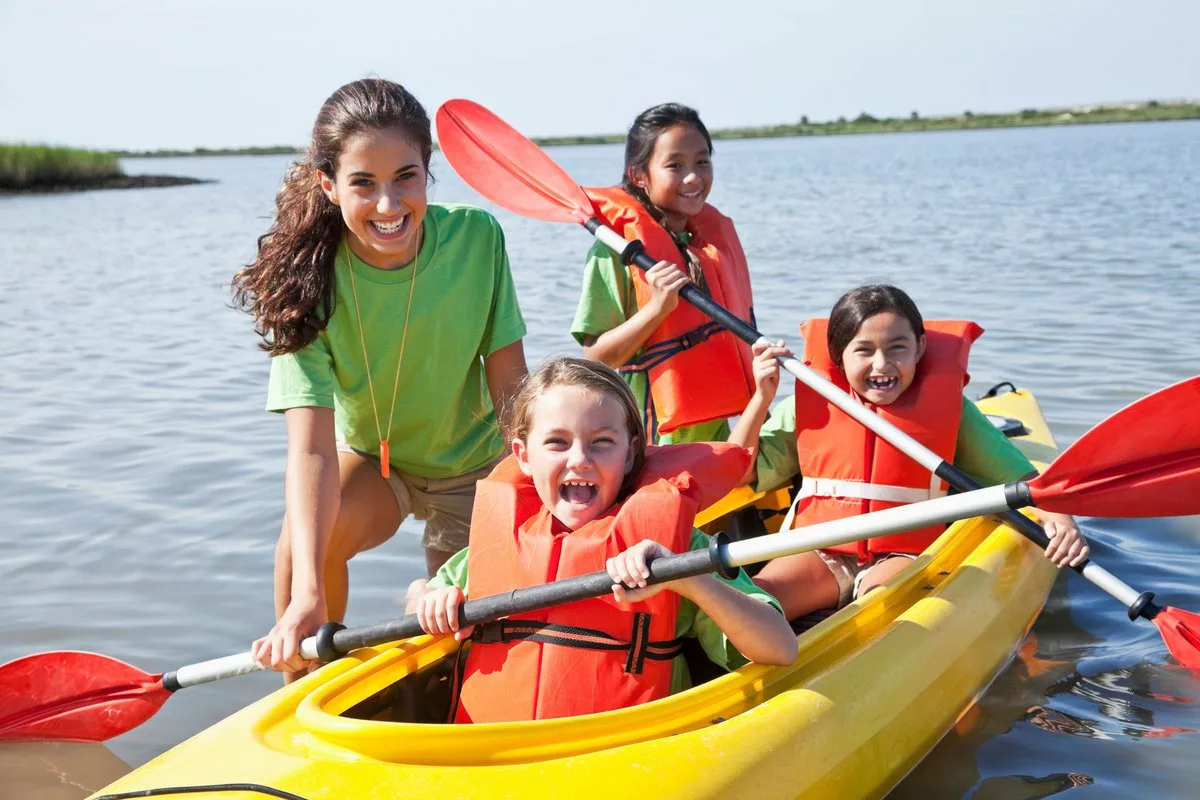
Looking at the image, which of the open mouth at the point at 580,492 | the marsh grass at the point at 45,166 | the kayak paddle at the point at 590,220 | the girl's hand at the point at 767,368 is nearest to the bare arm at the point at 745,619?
the open mouth at the point at 580,492

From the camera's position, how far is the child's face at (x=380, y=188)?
2.75 metres

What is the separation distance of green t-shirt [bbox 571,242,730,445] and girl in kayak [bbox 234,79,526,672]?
682 mm

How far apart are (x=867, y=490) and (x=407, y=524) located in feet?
7.25

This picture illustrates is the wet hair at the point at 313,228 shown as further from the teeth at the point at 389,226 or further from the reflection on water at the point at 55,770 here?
the reflection on water at the point at 55,770

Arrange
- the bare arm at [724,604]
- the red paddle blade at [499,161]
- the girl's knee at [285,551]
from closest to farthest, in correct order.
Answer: the bare arm at [724,604], the girl's knee at [285,551], the red paddle blade at [499,161]

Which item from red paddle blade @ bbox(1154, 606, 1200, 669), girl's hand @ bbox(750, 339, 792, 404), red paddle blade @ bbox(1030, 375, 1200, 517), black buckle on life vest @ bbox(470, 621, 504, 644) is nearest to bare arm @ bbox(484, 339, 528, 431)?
girl's hand @ bbox(750, 339, 792, 404)

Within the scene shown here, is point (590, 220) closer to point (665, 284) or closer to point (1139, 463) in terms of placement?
point (665, 284)

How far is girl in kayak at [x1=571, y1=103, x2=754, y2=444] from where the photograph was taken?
3.79m

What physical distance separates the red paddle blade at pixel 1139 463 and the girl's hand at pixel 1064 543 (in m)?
0.92

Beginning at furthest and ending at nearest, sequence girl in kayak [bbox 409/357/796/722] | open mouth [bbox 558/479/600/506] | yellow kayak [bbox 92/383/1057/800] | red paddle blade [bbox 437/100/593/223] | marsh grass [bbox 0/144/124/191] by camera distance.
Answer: marsh grass [bbox 0/144/124/191], red paddle blade [bbox 437/100/593/223], open mouth [bbox 558/479/600/506], girl in kayak [bbox 409/357/796/722], yellow kayak [bbox 92/383/1057/800]

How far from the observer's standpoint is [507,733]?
2.14m

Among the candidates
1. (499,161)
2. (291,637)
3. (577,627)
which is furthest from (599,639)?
(499,161)

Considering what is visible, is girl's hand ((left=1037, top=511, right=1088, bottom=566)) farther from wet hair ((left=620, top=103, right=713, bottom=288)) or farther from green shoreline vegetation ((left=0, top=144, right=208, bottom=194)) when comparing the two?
green shoreline vegetation ((left=0, top=144, right=208, bottom=194))

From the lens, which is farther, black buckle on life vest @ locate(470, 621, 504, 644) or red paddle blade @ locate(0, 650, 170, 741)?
red paddle blade @ locate(0, 650, 170, 741)
